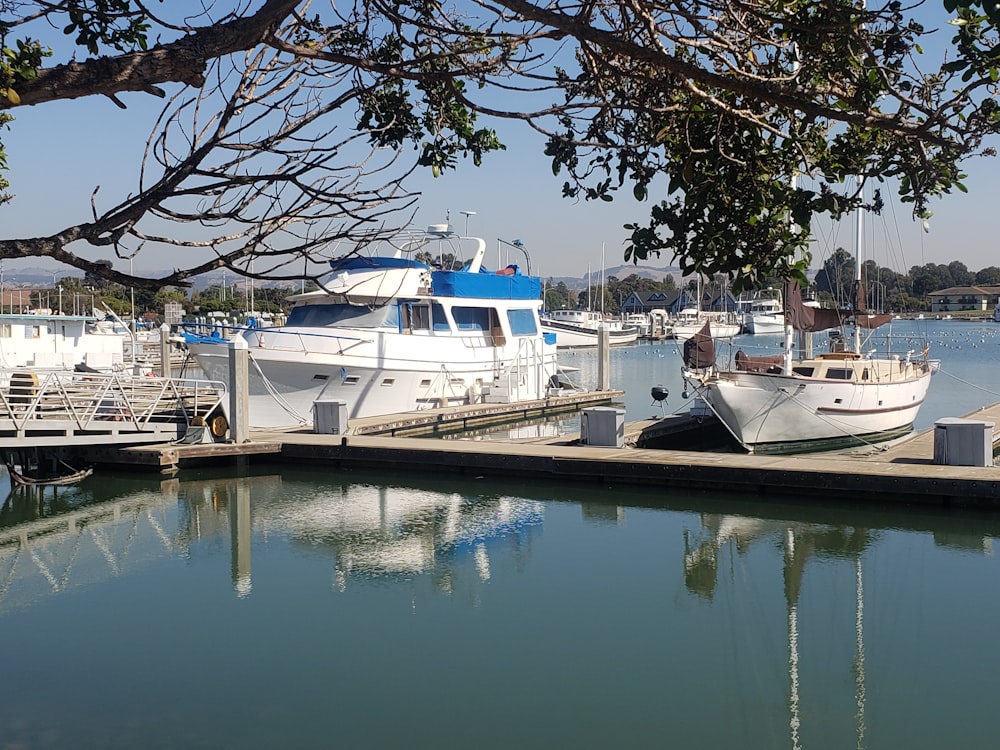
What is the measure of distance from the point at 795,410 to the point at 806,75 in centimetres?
1667

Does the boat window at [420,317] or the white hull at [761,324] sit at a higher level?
the white hull at [761,324]

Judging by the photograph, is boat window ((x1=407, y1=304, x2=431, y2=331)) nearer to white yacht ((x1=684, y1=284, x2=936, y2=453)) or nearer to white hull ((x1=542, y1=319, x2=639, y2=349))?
white yacht ((x1=684, y1=284, x2=936, y2=453))

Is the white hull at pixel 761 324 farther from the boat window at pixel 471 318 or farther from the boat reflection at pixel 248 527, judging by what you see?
the boat reflection at pixel 248 527

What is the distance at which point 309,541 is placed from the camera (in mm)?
14203

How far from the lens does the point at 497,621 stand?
412 inches

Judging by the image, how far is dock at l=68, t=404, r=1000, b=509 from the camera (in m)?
14.7

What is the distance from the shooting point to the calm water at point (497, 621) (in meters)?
7.93

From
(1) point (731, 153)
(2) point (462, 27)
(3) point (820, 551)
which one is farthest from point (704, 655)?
(2) point (462, 27)

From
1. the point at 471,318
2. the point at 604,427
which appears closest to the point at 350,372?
the point at 471,318

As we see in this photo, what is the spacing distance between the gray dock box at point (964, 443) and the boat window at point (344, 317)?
46.8 feet

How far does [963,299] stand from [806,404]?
16604cm

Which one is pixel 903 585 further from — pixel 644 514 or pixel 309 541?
pixel 309 541

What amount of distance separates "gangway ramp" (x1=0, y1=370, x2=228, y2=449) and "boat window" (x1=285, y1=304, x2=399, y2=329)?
491 centimetres

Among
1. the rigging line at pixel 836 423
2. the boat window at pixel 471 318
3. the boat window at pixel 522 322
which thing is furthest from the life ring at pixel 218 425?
the boat window at pixel 522 322
